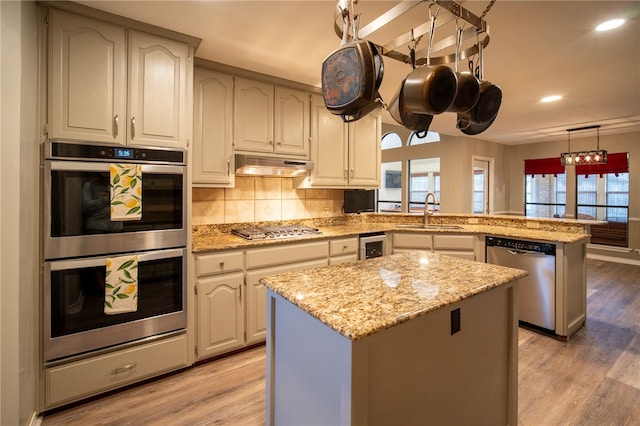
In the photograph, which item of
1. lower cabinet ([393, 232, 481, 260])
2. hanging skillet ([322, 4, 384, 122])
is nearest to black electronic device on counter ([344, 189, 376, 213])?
lower cabinet ([393, 232, 481, 260])

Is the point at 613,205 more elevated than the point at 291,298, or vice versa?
the point at 613,205

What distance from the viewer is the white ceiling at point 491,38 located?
1.90 metres

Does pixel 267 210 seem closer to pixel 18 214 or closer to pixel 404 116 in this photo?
pixel 18 214

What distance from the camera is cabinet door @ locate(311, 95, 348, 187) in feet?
10.7

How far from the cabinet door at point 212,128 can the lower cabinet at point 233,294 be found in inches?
27.4

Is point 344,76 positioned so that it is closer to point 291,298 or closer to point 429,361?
point 291,298

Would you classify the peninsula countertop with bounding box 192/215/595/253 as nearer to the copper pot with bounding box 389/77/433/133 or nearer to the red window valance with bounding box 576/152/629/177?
the copper pot with bounding box 389/77/433/133

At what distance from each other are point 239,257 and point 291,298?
1.33m

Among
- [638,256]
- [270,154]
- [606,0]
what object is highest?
[606,0]

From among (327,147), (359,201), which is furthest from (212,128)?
(359,201)

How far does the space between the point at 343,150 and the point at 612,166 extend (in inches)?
221

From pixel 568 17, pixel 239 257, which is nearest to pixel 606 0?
pixel 568 17

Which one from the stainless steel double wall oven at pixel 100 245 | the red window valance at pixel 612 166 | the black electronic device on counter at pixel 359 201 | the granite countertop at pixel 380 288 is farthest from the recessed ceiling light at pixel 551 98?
the stainless steel double wall oven at pixel 100 245

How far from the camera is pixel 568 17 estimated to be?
2.00m
